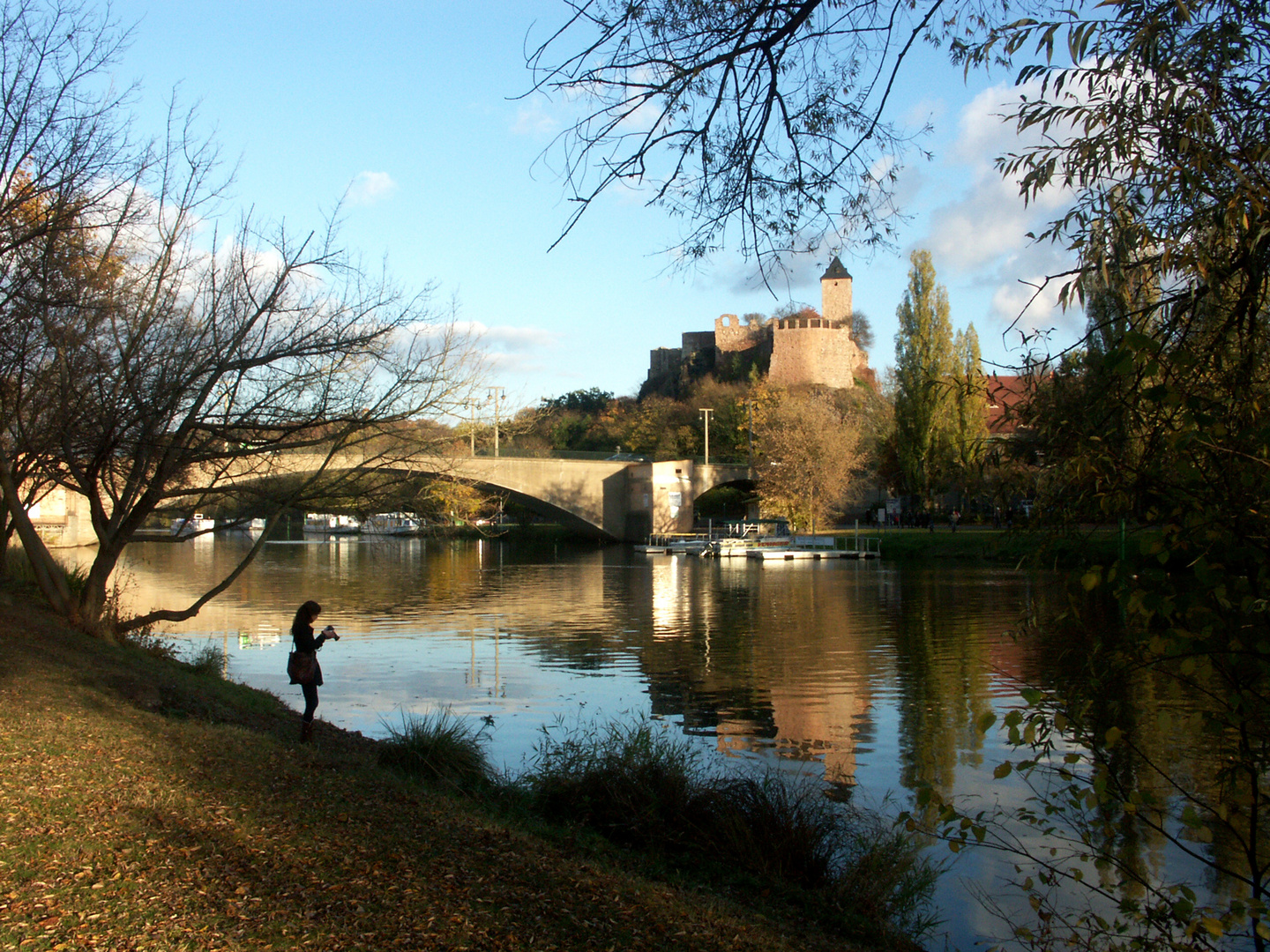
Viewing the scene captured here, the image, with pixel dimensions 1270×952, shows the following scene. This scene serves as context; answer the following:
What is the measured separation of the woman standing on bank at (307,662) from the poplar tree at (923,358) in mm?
38034

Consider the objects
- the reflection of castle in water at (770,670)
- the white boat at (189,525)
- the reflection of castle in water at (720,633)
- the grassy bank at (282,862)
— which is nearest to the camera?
the grassy bank at (282,862)

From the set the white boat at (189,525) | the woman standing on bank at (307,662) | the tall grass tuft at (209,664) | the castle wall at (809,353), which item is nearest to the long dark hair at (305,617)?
the woman standing on bank at (307,662)

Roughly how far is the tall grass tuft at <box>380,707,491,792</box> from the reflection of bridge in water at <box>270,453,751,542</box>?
43.2 m

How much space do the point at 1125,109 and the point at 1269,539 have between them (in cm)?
191

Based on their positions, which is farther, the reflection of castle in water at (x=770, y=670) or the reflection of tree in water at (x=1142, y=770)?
the reflection of castle in water at (x=770, y=670)

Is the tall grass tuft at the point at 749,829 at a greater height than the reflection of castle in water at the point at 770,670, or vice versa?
the tall grass tuft at the point at 749,829

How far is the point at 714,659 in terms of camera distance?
1633 cm

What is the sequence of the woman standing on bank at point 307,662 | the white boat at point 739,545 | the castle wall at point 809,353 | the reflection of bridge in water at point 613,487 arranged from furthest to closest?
the castle wall at point 809,353 < the reflection of bridge in water at point 613,487 < the white boat at point 739,545 < the woman standing on bank at point 307,662

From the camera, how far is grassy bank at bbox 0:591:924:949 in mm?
3939

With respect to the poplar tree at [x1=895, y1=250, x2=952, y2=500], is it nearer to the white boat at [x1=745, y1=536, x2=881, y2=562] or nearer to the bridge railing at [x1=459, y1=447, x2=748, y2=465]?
the white boat at [x1=745, y1=536, x2=881, y2=562]

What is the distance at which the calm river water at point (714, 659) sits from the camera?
10.0 meters

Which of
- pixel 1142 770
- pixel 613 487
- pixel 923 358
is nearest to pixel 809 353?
pixel 613 487

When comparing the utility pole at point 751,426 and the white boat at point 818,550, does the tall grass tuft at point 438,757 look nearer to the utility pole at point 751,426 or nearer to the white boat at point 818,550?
the white boat at point 818,550

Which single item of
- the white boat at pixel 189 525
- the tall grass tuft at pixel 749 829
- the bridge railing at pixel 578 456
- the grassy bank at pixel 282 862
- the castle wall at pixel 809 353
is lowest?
the tall grass tuft at pixel 749 829
